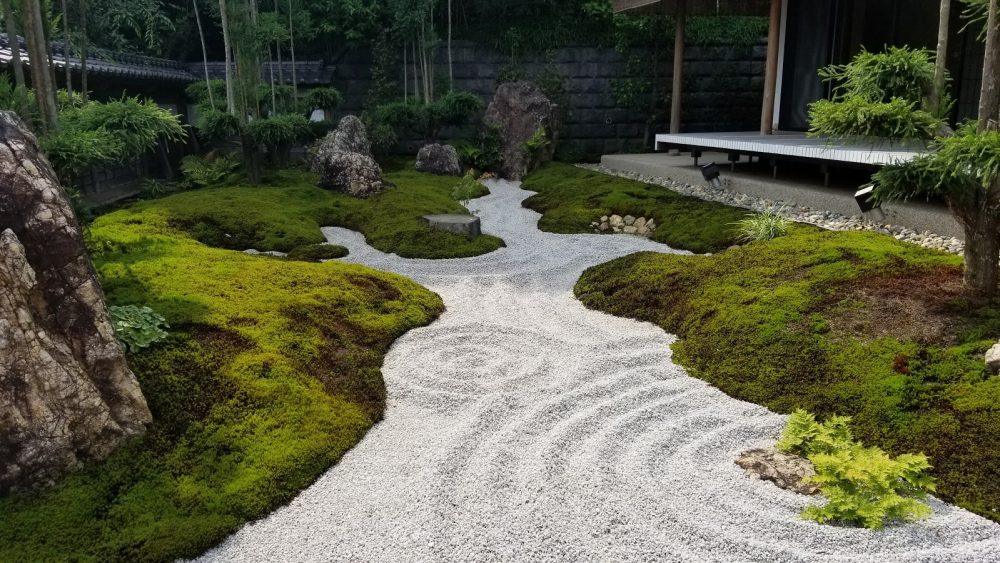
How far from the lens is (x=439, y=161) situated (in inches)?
598

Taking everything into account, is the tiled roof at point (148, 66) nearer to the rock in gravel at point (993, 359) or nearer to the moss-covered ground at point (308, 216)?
the moss-covered ground at point (308, 216)

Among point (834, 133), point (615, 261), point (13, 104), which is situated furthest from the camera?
point (615, 261)

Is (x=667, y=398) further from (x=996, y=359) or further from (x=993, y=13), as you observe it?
(x=993, y=13)

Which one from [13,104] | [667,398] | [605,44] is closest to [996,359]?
[667,398]

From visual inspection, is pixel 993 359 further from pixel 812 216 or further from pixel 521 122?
pixel 521 122

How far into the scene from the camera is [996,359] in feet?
14.4

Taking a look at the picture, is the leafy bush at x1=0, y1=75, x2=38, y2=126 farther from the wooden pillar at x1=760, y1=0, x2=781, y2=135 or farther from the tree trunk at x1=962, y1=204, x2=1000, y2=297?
the wooden pillar at x1=760, y1=0, x2=781, y2=135

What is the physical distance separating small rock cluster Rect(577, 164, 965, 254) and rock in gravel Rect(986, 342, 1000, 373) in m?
2.47

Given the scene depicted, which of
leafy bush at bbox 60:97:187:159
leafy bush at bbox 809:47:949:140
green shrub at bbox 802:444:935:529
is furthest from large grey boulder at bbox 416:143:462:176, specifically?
green shrub at bbox 802:444:935:529

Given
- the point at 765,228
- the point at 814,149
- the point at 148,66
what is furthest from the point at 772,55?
the point at 148,66

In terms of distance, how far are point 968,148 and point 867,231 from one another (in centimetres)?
323

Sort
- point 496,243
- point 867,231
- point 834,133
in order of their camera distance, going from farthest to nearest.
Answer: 1. point 496,243
2. point 867,231
3. point 834,133

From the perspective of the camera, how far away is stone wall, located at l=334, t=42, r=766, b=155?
57.8ft

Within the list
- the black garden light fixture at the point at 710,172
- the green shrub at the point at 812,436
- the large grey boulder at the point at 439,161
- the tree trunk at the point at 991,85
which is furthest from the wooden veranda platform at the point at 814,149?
the large grey boulder at the point at 439,161
